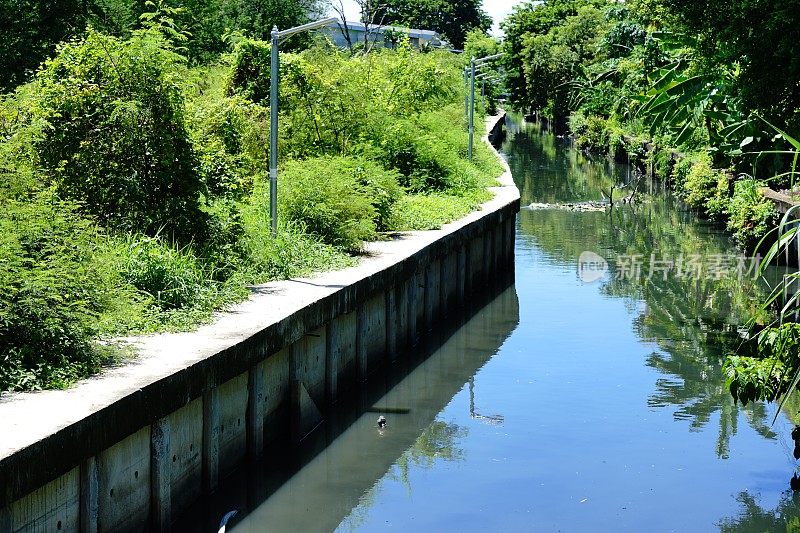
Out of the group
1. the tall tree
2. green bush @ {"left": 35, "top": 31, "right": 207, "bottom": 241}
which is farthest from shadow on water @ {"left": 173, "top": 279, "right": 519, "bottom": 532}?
the tall tree

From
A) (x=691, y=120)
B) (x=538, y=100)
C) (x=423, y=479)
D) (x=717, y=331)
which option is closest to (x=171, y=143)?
(x=423, y=479)

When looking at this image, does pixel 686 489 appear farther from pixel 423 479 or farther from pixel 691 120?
pixel 691 120

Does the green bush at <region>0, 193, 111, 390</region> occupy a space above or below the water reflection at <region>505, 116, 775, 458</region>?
above

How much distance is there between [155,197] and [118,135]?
38.5 inches

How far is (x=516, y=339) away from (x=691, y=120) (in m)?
6.35

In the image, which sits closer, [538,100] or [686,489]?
[686,489]

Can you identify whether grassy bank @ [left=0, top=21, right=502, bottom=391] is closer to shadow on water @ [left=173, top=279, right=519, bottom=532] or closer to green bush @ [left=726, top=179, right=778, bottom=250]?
shadow on water @ [left=173, top=279, right=519, bottom=532]

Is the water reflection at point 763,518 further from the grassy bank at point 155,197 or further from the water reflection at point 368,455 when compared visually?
the grassy bank at point 155,197

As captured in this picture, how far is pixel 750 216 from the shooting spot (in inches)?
1221

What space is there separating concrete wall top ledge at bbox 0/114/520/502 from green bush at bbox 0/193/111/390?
0.29 metres

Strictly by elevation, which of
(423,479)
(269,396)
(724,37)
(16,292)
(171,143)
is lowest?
(423,479)

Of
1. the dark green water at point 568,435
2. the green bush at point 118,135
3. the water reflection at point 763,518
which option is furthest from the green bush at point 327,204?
the water reflection at point 763,518

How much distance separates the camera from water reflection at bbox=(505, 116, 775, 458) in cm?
1923

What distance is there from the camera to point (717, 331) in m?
24.0
